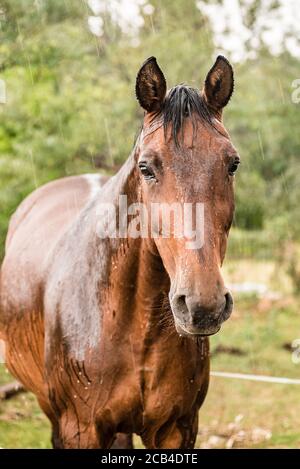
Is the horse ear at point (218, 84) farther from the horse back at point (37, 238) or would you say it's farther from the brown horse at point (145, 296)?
the horse back at point (37, 238)

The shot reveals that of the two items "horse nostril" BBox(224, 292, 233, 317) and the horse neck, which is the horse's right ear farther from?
"horse nostril" BBox(224, 292, 233, 317)

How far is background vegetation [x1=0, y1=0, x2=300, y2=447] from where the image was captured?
6.00 metres

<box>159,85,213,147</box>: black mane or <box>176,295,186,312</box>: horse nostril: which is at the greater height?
<box>159,85,213,147</box>: black mane

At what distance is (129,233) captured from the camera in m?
2.71

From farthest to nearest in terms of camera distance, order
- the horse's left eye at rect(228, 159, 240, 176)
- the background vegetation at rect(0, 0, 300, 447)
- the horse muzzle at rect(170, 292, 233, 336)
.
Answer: the background vegetation at rect(0, 0, 300, 447), the horse's left eye at rect(228, 159, 240, 176), the horse muzzle at rect(170, 292, 233, 336)

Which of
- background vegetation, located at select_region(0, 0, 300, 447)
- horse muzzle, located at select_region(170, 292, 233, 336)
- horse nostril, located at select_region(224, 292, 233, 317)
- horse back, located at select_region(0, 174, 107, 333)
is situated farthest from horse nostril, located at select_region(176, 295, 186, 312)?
background vegetation, located at select_region(0, 0, 300, 447)

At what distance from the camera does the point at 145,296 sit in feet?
8.92

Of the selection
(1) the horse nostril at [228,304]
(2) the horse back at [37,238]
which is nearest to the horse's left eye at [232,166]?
(1) the horse nostril at [228,304]

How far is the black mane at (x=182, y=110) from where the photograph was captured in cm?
234

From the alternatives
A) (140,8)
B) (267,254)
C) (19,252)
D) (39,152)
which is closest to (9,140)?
(39,152)

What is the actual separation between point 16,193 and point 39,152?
418 mm

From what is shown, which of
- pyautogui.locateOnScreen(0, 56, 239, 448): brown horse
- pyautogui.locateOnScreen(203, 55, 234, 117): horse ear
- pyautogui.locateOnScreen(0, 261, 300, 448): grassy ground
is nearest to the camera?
pyautogui.locateOnScreen(0, 56, 239, 448): brown horse

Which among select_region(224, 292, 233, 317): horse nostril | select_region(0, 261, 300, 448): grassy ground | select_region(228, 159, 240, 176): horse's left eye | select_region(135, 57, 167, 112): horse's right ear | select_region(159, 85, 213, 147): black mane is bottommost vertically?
select_region(0, 261, 300, 448): grassy ground

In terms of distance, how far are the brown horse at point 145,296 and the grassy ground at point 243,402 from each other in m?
2.07
